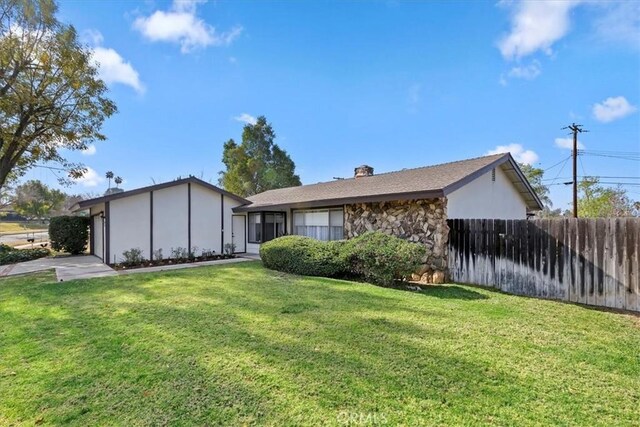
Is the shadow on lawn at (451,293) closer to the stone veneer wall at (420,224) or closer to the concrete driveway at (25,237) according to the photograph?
the stone veneer wall at (420,224)

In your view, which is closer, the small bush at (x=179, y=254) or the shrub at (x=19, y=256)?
the small bush at (x=179, y=254)

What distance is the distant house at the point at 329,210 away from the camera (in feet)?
31.9

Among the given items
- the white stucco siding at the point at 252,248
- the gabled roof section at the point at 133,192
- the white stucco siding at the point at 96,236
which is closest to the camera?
the gabled roof section at the point at 133,192

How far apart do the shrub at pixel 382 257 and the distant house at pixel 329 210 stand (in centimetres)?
144

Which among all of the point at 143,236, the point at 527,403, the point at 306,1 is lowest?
the point at 527,403

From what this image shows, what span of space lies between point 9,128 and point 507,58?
21.8 metres

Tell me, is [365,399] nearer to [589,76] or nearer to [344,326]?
[344,326]

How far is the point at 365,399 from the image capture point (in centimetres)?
298

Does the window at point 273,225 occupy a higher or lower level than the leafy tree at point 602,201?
lower

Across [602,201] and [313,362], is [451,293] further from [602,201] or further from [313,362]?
[602,201]

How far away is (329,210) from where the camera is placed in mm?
13109

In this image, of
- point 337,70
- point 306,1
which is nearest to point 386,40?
point 337,70

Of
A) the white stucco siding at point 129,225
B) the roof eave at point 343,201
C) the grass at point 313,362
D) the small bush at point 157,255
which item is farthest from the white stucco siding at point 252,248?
the grass at point 313,362

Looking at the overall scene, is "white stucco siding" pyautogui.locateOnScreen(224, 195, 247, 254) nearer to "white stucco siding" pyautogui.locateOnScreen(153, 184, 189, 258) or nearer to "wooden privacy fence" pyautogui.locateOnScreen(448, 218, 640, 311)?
"white stucco siding" pyautogui.locateOnScreen(153, 184, 189, 258)
